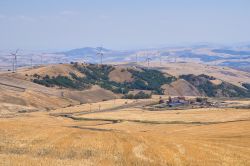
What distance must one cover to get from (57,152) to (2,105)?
488 ft

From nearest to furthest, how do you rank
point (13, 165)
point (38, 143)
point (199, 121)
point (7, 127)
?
point (13, 165), point (38, 143), point (7, 127), point (199, 121)

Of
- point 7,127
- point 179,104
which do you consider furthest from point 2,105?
point 7,127

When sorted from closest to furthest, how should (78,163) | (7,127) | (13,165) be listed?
1. (13,165)
2. (78,163)
3. (7,127)

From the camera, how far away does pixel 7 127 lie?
2689 inches

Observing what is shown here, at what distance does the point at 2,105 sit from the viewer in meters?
191

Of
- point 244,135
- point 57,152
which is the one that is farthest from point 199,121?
point 57,152

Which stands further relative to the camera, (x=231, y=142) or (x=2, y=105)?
(x=2, y=105)

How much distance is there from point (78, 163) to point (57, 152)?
27.2 feet

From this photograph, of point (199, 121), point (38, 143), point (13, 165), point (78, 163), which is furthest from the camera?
point (199, 121)

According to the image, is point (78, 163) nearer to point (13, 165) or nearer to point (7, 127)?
point (13, 165)

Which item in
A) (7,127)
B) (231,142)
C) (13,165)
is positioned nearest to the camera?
(13,165)

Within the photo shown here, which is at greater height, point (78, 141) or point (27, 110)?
point (78, 141)

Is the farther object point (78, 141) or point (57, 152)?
point (78, 141)

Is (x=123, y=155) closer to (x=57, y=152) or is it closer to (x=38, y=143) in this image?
(x=57, y=152)
